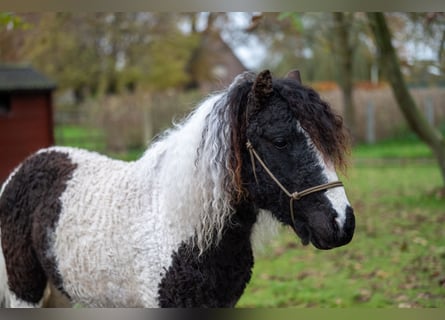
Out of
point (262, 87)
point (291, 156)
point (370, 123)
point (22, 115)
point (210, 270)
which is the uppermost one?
point (262, 87)

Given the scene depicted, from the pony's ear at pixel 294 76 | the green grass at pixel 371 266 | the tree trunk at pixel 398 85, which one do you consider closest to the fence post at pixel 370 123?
the green grass at pixel 371 266

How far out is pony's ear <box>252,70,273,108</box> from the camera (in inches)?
85.3

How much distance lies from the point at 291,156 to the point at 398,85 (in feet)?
18.5

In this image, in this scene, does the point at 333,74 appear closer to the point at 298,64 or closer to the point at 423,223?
→ the point at 298,64

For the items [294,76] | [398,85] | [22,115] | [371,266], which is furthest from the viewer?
[22,115]

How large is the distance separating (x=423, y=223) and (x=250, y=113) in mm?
5812

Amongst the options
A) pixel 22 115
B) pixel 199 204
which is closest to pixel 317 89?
pixel 22 115

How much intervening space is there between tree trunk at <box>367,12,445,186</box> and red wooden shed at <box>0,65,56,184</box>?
241 inches

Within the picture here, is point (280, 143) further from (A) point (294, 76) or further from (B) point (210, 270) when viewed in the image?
(B) point (210, 270)

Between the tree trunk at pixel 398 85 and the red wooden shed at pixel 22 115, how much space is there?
6.13 m

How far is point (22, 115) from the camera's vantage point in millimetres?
10078

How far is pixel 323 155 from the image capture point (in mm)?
2166

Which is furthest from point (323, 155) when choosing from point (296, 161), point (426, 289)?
point (426, 289)

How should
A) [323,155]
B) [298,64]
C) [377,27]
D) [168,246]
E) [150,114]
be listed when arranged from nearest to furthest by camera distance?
[323,155] < [168,246] < [377,27] < [150,114] < [298,64]
